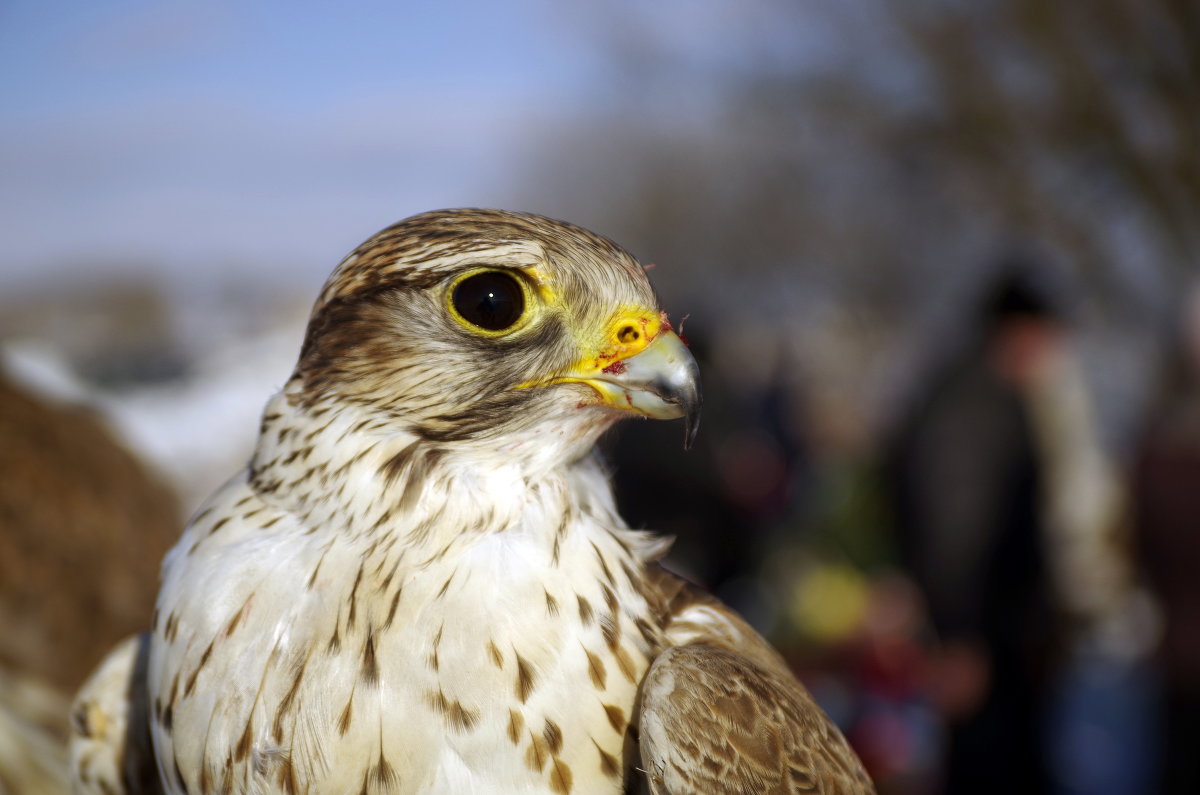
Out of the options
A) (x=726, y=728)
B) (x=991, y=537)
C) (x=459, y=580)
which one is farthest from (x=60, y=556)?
(x=991, y=537)

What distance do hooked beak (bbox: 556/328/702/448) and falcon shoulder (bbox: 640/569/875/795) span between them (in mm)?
371

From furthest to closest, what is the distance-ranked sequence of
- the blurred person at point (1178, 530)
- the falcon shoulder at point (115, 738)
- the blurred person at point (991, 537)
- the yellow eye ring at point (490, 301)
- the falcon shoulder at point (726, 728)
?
1. the blurred person at point (991, 537)
2. the blurred person at point (1178, 530)
3. the falcon shoulder at point (115, 738)
4. the yellow eye ring at point (490, 301)
5. the falcon shoulder at point (726, 728)

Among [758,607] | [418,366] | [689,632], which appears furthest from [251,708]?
[758,607]

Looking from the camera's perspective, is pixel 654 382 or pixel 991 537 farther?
pixel 991 537

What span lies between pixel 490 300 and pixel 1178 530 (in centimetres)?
416

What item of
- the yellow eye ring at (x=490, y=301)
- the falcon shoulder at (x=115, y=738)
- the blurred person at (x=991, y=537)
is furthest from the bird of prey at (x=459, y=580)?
A: the blurred person at (x=991, y=537)

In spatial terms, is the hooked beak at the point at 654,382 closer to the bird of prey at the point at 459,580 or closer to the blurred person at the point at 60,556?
the bird of prey at the point at 459,580

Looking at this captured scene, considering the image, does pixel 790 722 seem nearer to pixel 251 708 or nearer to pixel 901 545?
pixel 251 708

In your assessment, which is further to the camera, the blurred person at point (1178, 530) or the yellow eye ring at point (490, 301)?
the blurred person at point (1178, 530)

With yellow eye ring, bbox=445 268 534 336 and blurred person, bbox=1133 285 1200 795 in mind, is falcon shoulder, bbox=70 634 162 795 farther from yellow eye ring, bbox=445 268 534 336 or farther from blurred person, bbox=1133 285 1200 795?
blurred person, bbox=1133 285 1200 795

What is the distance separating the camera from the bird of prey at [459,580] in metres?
1.51

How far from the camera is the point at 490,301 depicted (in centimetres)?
165

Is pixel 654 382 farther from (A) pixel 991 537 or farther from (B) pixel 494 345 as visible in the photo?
(A) pixel 991 537

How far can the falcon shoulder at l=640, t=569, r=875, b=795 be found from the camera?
1.48m
